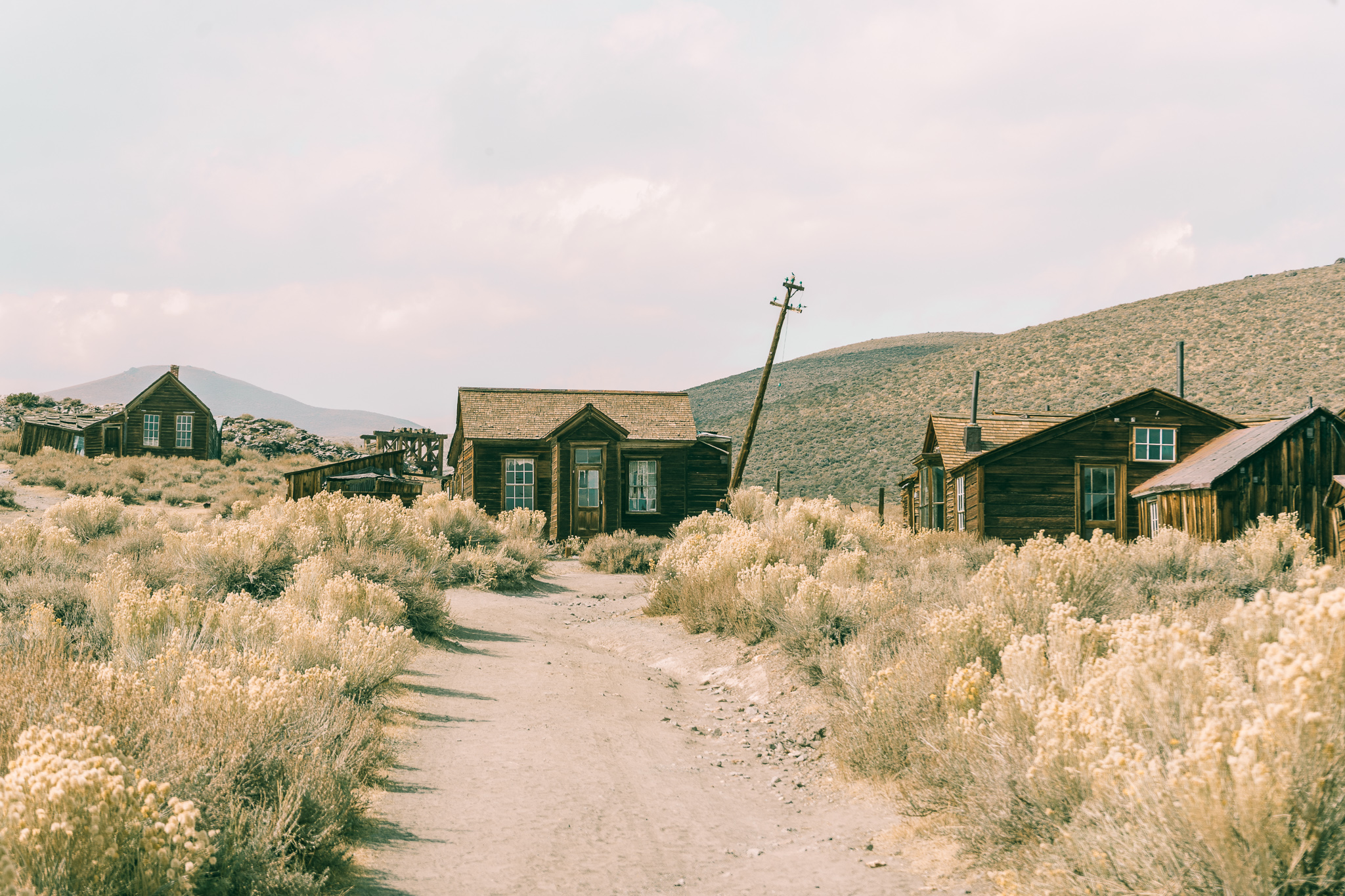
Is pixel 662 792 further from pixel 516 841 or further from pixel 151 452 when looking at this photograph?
pixel 151 452

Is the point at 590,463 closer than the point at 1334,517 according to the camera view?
No

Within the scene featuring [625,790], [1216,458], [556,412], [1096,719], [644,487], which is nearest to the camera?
[1096,719]

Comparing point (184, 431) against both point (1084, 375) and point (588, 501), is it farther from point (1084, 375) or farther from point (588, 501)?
point (1084, 375)

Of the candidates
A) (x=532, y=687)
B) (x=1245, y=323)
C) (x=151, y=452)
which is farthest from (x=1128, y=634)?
(x=1245, y=323)

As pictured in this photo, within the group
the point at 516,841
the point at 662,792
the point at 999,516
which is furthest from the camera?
the point at 999,516

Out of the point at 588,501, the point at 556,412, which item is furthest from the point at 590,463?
the point at 556,412

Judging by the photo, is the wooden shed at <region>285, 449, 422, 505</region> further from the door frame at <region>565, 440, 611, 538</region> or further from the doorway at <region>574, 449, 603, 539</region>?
the doorway at <region>574, 449, 603, 539</region>

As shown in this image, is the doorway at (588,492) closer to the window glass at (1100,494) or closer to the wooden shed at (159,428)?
the window glass at (1100,494)

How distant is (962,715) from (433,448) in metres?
44.3

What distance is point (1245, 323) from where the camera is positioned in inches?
2655

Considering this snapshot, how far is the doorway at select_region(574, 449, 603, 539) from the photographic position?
28375mm

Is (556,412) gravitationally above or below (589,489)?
above

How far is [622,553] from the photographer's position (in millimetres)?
23781

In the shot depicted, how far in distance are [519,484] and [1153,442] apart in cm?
1790
